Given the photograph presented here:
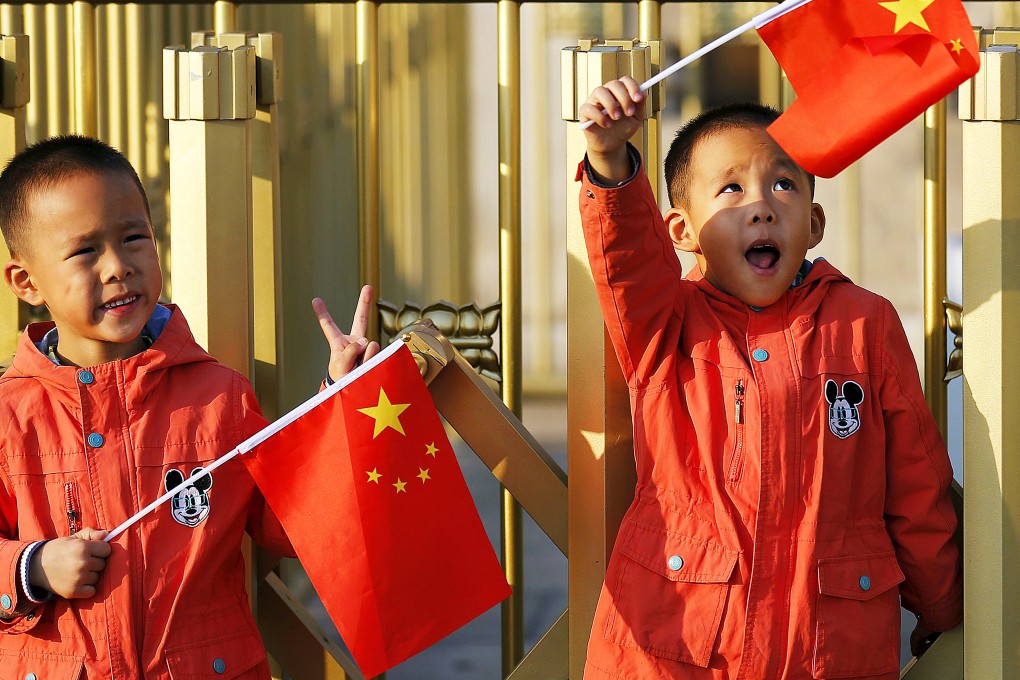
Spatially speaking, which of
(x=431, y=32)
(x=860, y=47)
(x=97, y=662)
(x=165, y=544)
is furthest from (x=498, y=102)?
(x=97, y=662)

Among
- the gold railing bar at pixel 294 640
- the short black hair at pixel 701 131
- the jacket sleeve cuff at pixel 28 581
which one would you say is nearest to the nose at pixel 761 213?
the short black hair at pixel 701 131

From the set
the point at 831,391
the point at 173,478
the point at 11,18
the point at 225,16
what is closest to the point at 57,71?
the point at 11,18

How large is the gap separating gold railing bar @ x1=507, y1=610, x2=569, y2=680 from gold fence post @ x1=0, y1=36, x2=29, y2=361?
1132mm

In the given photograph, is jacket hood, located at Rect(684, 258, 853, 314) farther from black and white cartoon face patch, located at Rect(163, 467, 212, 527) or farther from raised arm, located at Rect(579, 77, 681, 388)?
black and white cartoon face patch, located at Rect(163, 467, 212, 527)

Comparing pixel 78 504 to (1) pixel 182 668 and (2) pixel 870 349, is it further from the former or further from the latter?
(2) pixel 870 349

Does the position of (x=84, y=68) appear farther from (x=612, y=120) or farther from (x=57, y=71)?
(x=612, y=120)

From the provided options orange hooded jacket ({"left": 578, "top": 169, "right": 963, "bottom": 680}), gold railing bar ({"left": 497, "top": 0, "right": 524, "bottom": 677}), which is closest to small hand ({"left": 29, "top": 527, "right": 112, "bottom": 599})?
orange hooded jacket ({"left": 578, "top": 169, "right": 963, "bottom": 680})

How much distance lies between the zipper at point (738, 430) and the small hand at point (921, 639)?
21.5 inches

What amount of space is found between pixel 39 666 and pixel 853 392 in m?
1.35

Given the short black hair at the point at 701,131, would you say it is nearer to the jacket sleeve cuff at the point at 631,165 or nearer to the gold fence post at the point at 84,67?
the jacket sleeve cuff at the point at 631,165

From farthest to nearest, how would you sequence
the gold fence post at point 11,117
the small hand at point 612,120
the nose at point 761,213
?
the gold fence post at point 11,117
the nose at point 761,213
the small hand at point 612,120

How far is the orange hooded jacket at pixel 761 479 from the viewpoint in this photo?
7.57 ft

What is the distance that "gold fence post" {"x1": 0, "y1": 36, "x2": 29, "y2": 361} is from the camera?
2648mm

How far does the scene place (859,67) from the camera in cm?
229
